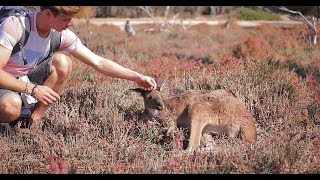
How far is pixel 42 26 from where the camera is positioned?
4930 mm

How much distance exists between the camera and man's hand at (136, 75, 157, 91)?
5324mm

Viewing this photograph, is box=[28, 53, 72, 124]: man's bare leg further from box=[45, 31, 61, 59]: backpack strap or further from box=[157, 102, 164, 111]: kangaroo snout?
box=[157, 102, 164, 111]: kangaroo snout

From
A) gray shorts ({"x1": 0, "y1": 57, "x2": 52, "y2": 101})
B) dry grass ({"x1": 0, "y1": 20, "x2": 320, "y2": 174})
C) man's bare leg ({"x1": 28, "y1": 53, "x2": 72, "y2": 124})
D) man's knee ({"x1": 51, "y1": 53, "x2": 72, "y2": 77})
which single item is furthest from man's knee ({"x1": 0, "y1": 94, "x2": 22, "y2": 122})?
man's knee ({"x1": 51, "y1": 53, "x2": 72, "y2": 77})

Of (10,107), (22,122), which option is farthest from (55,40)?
(22,122)

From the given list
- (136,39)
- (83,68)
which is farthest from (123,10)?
(83,68)

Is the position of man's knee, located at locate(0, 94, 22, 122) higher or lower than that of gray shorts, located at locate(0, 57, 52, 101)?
lower

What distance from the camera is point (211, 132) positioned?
211 inches

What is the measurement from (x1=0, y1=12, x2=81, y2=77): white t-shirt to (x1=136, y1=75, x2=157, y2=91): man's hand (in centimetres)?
84

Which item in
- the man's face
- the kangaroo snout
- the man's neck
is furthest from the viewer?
the kangaroo snout

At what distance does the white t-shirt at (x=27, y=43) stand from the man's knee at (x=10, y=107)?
0.34m

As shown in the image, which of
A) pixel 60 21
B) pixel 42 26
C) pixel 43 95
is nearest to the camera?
pixel 43 95

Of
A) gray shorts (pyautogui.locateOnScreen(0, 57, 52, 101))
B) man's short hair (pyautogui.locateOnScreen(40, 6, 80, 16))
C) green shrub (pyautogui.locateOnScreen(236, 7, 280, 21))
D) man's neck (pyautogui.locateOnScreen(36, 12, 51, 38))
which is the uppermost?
green shrub (pyautogui.locateOnScreen(236, 7, 280, 21))

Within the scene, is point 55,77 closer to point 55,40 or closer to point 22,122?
point 55,40

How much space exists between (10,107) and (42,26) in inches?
35.5
